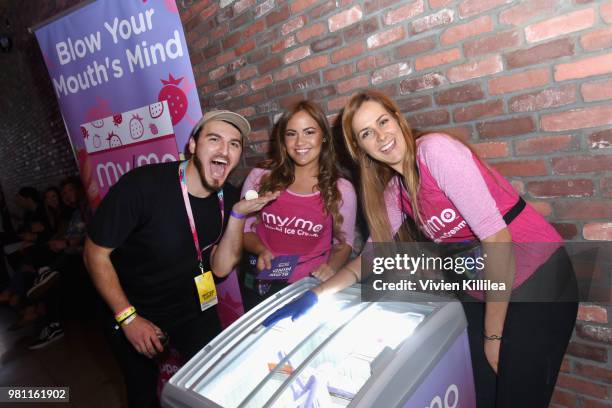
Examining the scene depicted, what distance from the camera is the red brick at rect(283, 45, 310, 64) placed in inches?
75.7

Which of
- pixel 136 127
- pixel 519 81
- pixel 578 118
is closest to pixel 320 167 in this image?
pixel 519 81

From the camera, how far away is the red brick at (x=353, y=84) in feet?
5.71

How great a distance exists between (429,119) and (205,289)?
1.30 m

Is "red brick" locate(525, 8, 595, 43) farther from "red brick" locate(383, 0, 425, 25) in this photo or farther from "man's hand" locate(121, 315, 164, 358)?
"man's hand" locate(121, 315, 164, 358)

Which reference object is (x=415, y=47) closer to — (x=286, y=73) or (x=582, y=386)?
(x=286, y=73)

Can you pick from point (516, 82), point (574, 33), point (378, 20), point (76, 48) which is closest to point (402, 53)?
point (378, 20)

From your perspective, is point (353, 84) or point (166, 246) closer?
Result: point (166, 246)

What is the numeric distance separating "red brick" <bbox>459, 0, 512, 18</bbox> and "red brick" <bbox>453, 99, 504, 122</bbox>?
13.4 inches

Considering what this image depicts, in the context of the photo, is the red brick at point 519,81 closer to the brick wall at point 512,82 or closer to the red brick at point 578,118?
the brick wall at point 512,82

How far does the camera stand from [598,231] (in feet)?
4.38

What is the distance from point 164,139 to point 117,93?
1.80ft

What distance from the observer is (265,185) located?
2.02 metres

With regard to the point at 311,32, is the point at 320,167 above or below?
below

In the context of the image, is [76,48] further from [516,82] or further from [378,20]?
[516,82]
